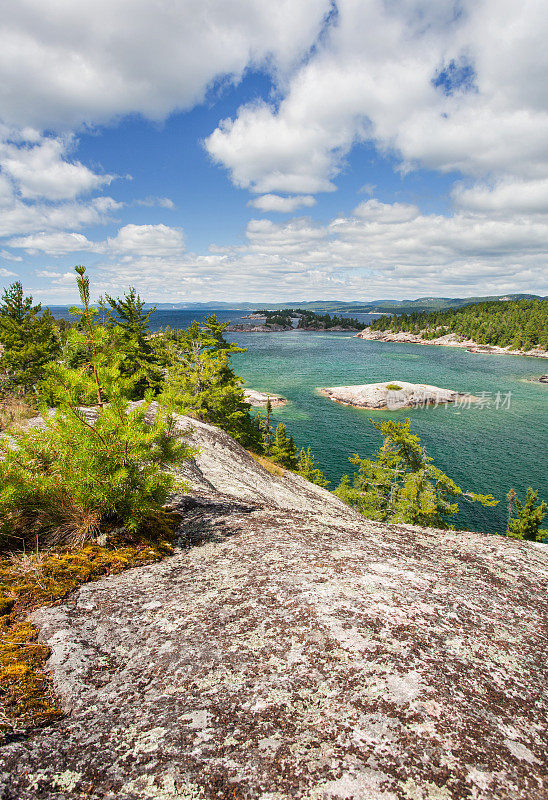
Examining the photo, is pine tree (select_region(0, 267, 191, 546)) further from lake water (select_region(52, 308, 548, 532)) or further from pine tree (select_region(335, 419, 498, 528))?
lake water (select_region(52, 308, 548, 532))

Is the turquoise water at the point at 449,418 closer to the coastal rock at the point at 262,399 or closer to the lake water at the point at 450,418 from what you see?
the lake water at the point at 450,418

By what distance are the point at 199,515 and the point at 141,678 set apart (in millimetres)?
4199

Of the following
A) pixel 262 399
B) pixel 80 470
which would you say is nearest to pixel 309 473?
pixel 80 470

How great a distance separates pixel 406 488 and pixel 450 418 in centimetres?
5172

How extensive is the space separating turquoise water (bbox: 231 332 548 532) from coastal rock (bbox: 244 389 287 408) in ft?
8.80

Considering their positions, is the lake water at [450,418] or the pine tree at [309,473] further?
the lake water at [450,418]

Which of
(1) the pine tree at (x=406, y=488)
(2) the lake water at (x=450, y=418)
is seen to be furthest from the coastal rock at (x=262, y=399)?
(1) the pine tree at (x=406, y=488)

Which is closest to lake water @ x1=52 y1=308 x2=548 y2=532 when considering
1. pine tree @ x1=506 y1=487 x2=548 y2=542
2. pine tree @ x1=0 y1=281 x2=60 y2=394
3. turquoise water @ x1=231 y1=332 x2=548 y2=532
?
turquoise water @ x1=231 y1=332 x2=548 y2=532

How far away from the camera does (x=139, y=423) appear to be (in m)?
5.64

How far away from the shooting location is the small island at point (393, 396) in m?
83.7

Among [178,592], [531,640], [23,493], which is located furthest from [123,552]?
[531,640]

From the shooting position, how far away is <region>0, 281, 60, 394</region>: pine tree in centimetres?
3459

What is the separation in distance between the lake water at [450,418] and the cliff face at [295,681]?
132 ft

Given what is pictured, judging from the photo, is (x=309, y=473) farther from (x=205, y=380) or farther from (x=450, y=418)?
(x=450, y=418)
